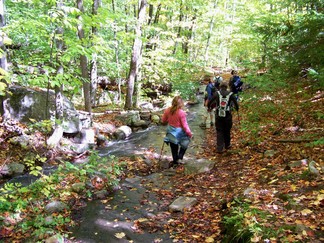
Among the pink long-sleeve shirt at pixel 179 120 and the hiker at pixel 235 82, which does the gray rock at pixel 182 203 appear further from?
the hiker at pixel 235 82

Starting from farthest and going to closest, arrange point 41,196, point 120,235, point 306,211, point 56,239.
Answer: point 41,196 < point 120,235 < point 56,239 < point 306,211

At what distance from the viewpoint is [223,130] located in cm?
805

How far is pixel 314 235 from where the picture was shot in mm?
3246

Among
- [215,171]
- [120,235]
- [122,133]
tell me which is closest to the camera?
[120,235]

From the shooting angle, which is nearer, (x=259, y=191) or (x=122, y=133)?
(x=259, y=191)

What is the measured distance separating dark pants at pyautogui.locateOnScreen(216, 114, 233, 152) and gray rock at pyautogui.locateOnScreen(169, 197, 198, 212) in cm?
312

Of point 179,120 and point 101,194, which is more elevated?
point 179,120

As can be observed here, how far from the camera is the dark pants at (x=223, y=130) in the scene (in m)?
7.88

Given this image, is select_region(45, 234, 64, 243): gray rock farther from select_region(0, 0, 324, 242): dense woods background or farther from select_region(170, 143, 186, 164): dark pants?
select_region(170, 143, 186, 164): dark pants

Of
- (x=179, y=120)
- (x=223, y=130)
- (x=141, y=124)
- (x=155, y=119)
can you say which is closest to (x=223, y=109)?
(x=223, y=130)

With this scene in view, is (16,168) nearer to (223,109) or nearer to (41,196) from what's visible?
(41,196)

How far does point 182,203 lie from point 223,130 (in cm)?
342

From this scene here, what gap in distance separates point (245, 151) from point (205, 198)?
2.57 m

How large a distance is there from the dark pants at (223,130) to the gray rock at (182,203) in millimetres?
3117
